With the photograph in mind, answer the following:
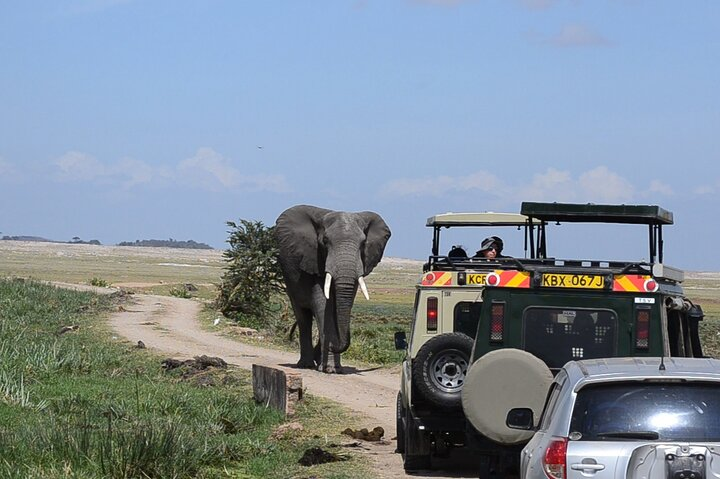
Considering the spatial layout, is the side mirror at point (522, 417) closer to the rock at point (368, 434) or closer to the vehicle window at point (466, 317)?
the vehicle window at point (466, 317)

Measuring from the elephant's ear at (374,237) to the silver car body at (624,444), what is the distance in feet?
50.0

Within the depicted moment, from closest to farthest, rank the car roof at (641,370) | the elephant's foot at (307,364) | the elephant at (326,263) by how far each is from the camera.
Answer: the car roof at (641,370)
the elephant at (326,263)
the elephant's foot at (307,364)

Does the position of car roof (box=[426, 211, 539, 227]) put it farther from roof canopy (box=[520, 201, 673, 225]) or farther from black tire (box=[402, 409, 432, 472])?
black tire (box=[402, 409, 432, 472])

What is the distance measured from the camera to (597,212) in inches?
553

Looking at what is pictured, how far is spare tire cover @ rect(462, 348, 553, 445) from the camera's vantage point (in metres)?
10.1

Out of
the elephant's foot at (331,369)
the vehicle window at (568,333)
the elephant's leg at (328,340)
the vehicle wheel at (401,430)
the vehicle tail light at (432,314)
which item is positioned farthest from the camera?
the elephant's foot at (331,369)

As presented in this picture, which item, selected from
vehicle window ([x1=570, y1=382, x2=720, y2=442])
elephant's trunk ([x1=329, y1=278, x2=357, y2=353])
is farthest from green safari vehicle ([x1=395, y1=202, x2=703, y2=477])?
elephant's trunk ([x1=329, y1=278, x2=357, y2=353])

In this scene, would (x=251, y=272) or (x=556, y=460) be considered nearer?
(x=556, y=460)

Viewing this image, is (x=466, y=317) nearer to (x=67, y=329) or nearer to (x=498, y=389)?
(x=498, y=389)

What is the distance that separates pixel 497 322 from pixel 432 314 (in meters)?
2.13

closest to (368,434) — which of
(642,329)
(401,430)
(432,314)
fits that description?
(401,430)

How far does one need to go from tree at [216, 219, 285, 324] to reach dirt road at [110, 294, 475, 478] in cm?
145

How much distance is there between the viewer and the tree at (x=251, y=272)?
122 feet

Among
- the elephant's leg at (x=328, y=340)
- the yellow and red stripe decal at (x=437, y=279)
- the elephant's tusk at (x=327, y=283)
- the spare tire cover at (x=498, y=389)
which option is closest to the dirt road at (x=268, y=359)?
the elephant's leg at (x=328, y=340)
